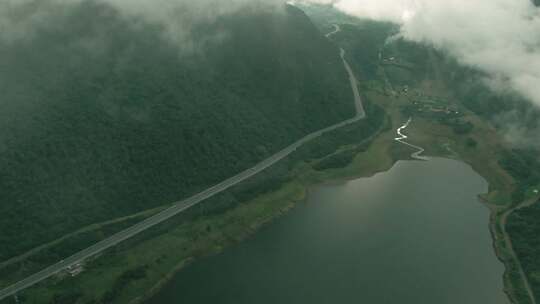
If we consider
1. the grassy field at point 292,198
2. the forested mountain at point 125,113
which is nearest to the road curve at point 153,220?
the grassy field at point 292,198

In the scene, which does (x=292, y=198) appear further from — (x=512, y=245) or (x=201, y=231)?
(x=512, y=245)

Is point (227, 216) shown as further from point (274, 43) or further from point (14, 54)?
point (274, 43)

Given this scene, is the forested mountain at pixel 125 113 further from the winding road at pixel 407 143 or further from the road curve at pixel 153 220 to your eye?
the winding road at pixel 407 143

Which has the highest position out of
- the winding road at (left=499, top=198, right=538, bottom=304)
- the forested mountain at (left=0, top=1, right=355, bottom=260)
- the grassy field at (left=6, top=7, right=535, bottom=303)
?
the forested mountain at (left=0, top=1, right=355, bottom=260)

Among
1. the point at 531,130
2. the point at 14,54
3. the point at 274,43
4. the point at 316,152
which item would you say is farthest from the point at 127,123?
the point at 531,130

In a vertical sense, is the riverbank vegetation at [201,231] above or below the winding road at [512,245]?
above

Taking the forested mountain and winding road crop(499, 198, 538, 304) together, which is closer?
winding road crop(499, 198, 538, 304)

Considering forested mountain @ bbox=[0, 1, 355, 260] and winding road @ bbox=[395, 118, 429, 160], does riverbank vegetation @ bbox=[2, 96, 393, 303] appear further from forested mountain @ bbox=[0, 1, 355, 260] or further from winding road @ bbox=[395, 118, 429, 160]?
winding road @ bbox=[395, 118, 429, 160]

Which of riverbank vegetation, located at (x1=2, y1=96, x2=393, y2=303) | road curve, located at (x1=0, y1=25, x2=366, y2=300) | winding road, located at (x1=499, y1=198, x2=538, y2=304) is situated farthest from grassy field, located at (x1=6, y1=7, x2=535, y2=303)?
road curve, located at (x1=0, y1=25, x2=366, y2=300)
